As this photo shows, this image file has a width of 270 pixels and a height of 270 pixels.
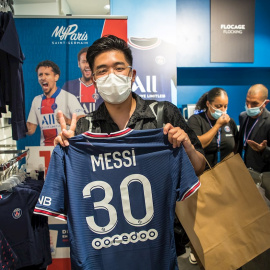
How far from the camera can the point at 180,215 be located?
1502mm

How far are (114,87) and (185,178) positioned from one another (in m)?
0.55

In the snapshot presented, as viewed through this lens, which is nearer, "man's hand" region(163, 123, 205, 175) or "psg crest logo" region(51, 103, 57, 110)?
"man's hand" region(163, 123, 205, 175)

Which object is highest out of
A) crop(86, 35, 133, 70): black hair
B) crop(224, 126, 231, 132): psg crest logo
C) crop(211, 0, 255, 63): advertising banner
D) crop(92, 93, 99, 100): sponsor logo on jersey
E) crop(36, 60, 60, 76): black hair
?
crop(211, 0, 255, 63): advertising banner

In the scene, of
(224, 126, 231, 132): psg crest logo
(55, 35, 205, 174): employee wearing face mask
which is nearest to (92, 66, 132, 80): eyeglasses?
(55, 35, 205, 174): employee wearing face mask

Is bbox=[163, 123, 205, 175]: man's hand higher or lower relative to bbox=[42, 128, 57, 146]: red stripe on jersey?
higher

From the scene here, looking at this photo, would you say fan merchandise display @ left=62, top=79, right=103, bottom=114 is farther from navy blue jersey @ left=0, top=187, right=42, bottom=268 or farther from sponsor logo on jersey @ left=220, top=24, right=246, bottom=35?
sponsor logo on jersey @ left=220, top=24, right=246, bottom=35

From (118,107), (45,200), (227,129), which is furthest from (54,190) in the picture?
(227,129)

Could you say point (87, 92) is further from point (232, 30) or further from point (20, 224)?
point (232, 30)

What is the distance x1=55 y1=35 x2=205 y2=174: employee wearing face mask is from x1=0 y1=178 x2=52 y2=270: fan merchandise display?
0.87m

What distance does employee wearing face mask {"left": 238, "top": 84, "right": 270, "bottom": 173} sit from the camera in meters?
2.78

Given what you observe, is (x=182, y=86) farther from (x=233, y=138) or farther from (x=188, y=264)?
(x=188, y=264)

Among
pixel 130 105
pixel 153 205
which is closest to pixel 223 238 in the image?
pixel 153 205

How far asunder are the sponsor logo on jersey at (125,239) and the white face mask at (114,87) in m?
0.66

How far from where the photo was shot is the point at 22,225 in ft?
6.11
